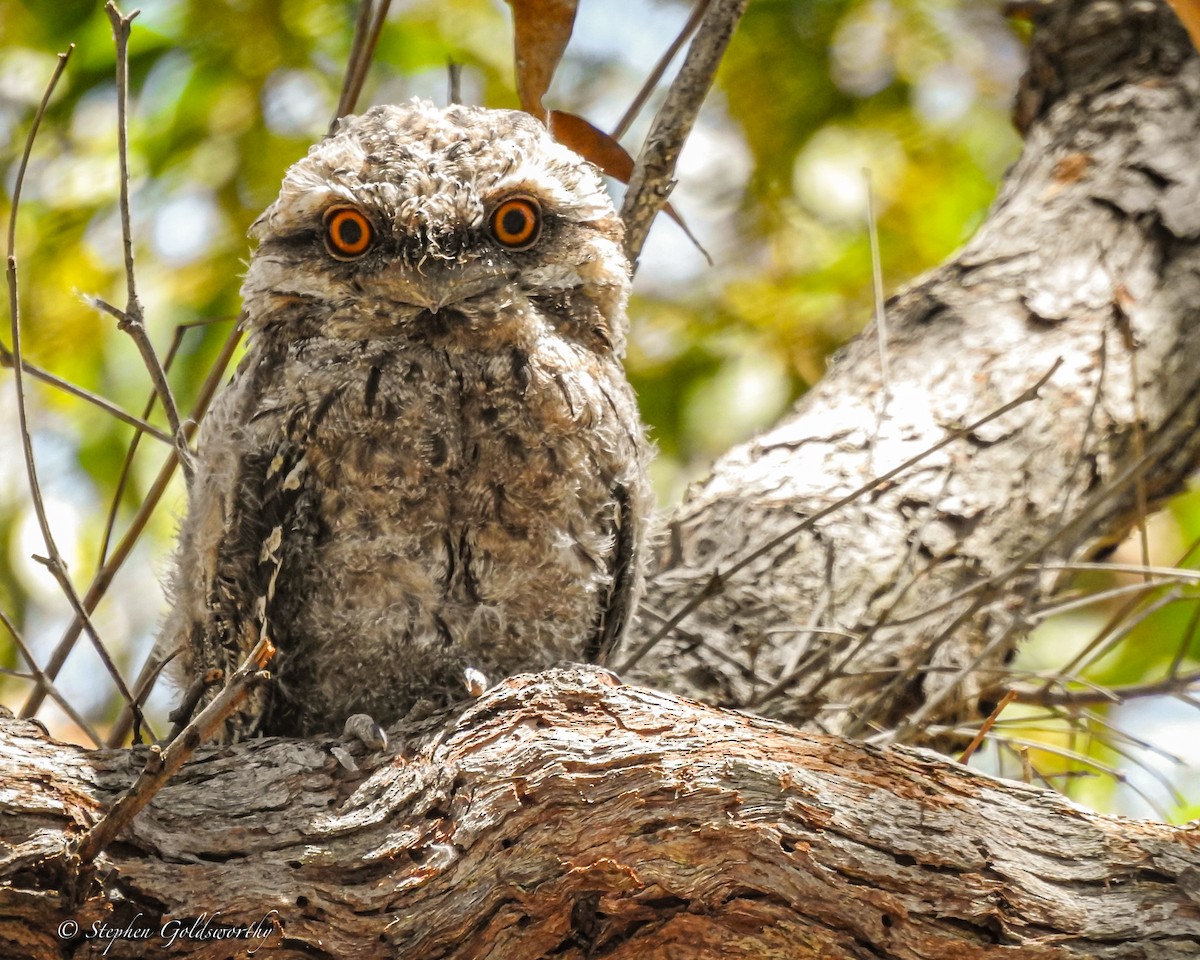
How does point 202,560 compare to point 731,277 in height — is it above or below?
below

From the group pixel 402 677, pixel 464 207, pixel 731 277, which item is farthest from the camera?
pixel 731 277

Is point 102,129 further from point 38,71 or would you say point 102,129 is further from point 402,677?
point 402,677

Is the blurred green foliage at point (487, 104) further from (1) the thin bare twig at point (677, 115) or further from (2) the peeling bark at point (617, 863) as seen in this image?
(2) the peeling bark at point (617, 863)

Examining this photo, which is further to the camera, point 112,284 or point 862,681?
point 112,284

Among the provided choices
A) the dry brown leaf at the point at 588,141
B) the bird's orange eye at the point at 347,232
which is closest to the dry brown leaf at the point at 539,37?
the dry brown leaf at the point at 588,141

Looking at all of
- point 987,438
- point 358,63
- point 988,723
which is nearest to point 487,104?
point 358,63

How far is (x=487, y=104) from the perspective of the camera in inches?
169

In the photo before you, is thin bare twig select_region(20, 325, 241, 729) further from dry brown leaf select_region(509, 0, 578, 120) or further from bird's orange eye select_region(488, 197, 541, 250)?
dry brown leaf select_region(509, 0, 578, 120)

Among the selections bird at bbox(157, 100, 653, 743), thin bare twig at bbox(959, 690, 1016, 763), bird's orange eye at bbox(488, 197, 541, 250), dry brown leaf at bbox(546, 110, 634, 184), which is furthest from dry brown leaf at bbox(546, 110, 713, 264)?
thin bare twig at bbox(959, 690, 1016, 763)

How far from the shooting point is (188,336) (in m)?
4.38

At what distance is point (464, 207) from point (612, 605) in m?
0.90

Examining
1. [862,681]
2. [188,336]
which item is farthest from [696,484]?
[188,336]

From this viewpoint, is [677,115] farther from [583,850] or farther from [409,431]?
[583,850]

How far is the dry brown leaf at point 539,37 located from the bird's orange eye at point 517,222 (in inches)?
17.0
